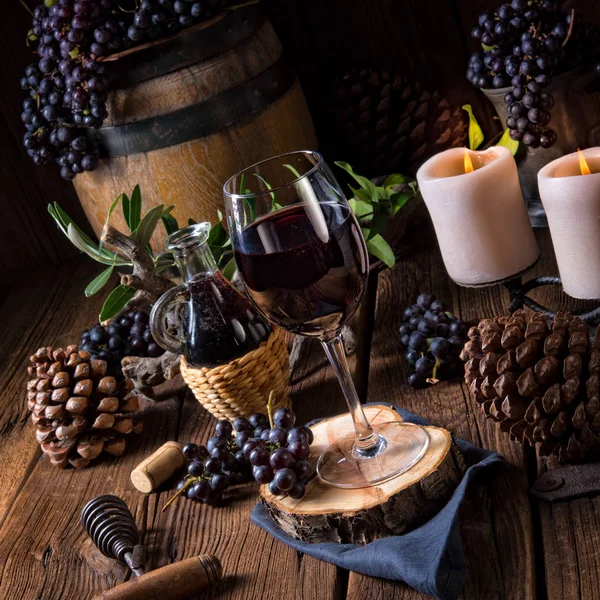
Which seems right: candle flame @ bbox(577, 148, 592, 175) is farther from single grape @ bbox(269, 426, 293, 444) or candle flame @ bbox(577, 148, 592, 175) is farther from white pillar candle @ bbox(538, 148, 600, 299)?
single grape @ bbox(269, 426, 293, 444)

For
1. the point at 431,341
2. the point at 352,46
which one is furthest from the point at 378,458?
the point at 352,46

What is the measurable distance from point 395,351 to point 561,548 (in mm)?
528

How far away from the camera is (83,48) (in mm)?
1468

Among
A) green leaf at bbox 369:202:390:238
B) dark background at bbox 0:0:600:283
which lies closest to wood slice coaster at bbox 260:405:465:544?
green leaf at bbox 369:202:390:238

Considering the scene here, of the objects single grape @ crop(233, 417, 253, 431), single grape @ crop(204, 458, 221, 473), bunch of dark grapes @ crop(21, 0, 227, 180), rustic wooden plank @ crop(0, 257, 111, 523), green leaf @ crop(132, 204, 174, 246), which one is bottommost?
rustic wooden plank @ crop(0, 257, 111, 523)

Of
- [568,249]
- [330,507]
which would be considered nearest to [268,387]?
[330,507]

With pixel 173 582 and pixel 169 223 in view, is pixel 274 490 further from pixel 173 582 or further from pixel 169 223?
pixel 169 223

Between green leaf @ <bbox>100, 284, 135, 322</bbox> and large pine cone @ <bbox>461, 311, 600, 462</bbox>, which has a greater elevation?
green leaf @ <bbox>100, 284, 135, 322</bbox>

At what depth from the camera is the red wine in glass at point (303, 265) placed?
0.84m

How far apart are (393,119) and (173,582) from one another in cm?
117

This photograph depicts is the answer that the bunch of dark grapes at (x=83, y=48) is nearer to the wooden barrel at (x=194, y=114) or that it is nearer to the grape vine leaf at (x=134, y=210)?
the wooden barrel at (x=194, y=114)

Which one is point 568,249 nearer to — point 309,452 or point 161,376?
point 309,452

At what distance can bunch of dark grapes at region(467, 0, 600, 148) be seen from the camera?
1.36 m

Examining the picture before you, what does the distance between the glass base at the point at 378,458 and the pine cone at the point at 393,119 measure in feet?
2.84
